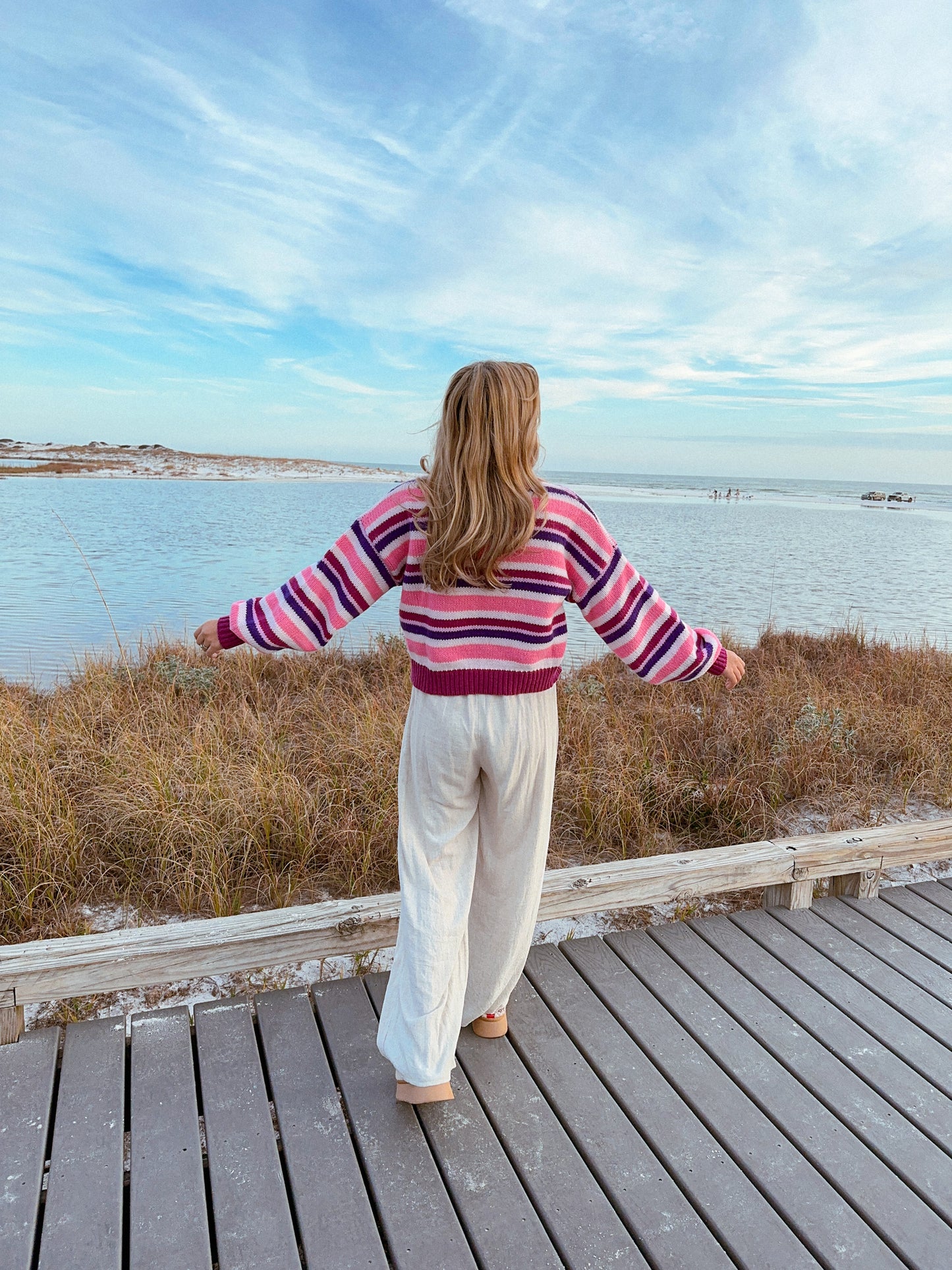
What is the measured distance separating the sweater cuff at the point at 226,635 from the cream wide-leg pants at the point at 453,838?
17.7 inches

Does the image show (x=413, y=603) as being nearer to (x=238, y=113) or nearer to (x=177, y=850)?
(x=177, y=850)

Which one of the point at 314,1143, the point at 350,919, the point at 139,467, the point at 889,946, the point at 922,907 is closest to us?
the point at 314,1143

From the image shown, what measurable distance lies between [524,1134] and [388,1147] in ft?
1.05

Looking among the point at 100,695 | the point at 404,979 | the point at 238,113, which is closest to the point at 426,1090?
the point at 404,979

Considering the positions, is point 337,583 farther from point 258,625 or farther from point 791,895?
point 791,895

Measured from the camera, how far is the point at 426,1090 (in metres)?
1.87

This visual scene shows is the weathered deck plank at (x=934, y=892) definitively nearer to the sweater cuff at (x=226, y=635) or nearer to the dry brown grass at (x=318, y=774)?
the dry brown grass at (x=318, y=774)

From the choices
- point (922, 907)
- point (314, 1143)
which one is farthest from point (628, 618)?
point (922, 907)

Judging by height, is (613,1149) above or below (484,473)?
below

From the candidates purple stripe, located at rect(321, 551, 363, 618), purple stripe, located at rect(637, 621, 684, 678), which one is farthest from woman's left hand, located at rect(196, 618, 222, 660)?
purple stripe, located at rect(637, 621, 684, 678)

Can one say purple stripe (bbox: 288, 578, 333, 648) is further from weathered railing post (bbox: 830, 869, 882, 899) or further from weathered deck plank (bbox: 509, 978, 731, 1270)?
weathered railing post (bbox: 830, 869, 882, 899)

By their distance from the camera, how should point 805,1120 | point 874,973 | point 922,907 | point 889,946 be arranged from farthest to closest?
point 922,907 → point 889,946 → point 874,973 → point 805,1120

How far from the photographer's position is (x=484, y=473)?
1.58 meters

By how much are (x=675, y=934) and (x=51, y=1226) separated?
6.44 ft
